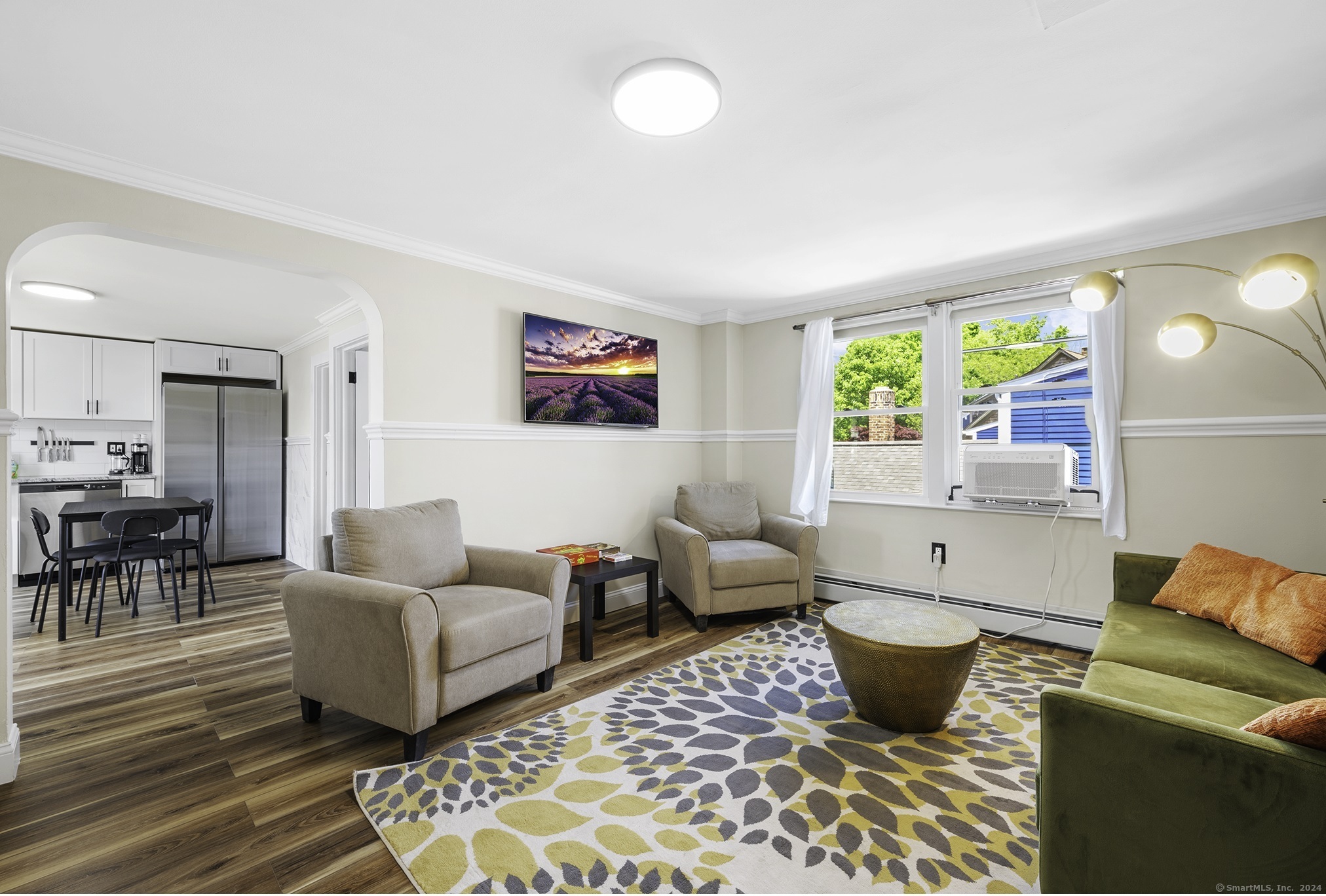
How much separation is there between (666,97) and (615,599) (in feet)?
11.0

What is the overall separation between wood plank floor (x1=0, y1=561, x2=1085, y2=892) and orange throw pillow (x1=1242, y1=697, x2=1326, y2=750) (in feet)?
6.80

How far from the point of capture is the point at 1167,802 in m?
1.22

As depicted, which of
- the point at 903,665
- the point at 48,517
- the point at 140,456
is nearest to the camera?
the point at 903,665

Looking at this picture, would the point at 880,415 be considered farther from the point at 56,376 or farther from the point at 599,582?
the point at 56,376

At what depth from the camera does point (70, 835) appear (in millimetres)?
1796

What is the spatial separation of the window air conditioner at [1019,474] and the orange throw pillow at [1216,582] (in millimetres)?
873

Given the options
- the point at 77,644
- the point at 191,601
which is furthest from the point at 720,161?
the point at 191,601

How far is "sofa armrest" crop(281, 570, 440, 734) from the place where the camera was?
7.07 feet

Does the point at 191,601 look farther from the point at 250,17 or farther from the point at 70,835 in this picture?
the point at 250,17

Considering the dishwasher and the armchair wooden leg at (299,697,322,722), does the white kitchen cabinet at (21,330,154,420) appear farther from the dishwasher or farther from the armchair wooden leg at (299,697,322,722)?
the armchair wooden leg at (299,697,322,722)

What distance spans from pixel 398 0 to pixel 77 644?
13.6 ft

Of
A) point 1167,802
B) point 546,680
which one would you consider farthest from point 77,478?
point 1167,802

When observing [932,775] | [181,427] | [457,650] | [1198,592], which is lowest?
[932,775]

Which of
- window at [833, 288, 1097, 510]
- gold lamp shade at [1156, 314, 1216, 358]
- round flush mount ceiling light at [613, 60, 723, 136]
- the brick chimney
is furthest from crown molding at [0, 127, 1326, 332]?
round flush mount ceiling light at [613, 60, 723, 136]
